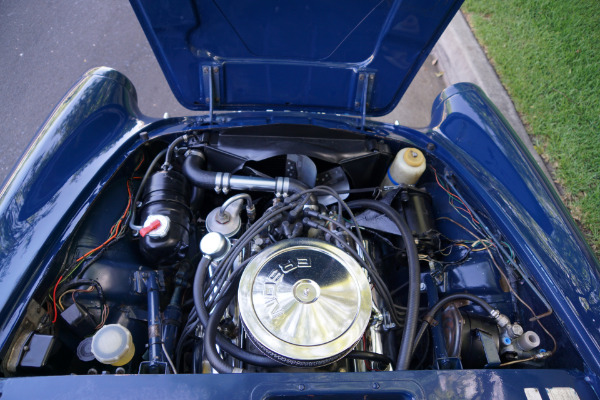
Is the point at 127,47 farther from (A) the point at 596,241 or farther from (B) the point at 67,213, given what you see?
(A) the point at 596,241

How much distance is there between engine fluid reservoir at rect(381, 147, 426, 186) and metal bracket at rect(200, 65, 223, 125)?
79cm

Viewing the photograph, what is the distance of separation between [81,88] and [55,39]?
2.07 metres

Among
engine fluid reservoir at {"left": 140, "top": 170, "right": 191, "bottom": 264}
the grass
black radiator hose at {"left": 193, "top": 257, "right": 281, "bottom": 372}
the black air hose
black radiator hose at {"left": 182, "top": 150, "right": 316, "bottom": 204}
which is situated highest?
the grass

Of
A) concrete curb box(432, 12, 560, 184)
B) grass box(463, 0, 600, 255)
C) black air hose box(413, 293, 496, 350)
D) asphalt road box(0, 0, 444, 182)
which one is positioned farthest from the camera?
concrete curb box(432, 12, 560, 184)

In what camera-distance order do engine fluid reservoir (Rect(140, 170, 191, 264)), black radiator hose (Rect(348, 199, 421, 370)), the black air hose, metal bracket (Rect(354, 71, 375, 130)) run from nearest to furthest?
1. black radiator hose (Rect(348, 199, 421, 370))
2. the black air hose
3. engine fluid reservoir (Rect(140, 170, 191, 264))
4. metal bracket (Rect(354, 71, 375, 130))

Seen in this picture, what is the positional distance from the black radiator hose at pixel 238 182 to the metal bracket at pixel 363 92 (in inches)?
18.7

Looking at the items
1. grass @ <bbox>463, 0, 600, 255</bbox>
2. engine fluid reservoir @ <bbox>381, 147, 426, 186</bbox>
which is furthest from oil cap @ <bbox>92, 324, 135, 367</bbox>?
grass @ <bbox>463, 0, 600, 255</bbox>

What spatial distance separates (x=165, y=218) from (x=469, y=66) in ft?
9.50

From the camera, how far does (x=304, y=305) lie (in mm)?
1096

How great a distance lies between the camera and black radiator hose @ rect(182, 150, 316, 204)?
1.56 metres

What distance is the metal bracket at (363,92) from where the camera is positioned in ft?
5.48

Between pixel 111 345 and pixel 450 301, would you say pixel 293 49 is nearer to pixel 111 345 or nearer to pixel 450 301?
pixel 450 301

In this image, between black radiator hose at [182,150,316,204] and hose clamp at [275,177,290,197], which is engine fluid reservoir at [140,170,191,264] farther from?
hose clamp at [275,177,290,197]

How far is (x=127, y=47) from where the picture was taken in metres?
3.39
